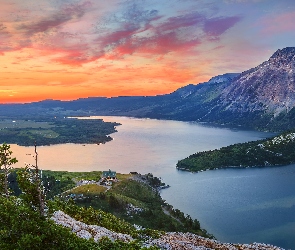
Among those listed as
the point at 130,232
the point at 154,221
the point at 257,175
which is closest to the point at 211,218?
the point at 154,221

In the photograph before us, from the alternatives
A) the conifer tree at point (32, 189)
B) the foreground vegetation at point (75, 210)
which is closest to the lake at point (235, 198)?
the foreground vegetation at point (75, 210)

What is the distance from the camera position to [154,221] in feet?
319

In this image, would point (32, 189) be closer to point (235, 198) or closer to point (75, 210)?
point (75, 210)

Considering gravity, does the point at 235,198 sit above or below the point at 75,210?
below

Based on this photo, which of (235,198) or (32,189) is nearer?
(32,189)

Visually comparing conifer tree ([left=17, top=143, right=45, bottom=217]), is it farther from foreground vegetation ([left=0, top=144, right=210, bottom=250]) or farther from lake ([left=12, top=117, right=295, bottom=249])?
lake ([left=12, top=117, right=295, bottom=249])

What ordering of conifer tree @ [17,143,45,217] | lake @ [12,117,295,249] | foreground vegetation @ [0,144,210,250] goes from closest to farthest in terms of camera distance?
foreground vegetation @ [0,144,210,250], conifer tree @ [17,143,45,217], lake @ [12,117,295,249]

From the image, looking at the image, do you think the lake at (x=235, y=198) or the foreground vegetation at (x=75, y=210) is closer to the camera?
the foreground vegetation at (x=75, y=210)

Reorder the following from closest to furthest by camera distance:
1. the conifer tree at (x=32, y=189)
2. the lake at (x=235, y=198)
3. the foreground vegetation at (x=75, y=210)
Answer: the foreground vegetation at (x=75, y=210)
the conifer tree at (x=32, y=189)
the lake at (x=235, y=198)

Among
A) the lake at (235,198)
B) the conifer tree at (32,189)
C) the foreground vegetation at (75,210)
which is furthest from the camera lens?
the lake at (235,198)

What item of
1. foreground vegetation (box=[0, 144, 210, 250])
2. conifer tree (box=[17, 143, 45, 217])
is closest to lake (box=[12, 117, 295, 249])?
foreground vegetation (box=[0, 144, 210, 250])

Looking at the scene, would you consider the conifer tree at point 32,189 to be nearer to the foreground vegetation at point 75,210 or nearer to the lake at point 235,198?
the foreground vegetation at point 75,210

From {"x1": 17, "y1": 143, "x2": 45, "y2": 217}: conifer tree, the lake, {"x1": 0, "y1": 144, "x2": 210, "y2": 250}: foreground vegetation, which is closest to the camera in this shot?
{"x1": 0, "y1": 144, "x2": 210, "y2": 250}: foreground vegetation

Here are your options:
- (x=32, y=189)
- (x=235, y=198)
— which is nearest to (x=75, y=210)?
(x=32, y=189)
